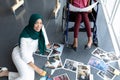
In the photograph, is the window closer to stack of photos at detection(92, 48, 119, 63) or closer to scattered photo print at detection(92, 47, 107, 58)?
stack of photos at detection(92, 48, 119, 63)

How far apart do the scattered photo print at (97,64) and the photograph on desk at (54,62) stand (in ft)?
1.35

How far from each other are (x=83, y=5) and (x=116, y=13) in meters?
0.73

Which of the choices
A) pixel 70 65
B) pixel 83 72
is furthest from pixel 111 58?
pixel 70 65

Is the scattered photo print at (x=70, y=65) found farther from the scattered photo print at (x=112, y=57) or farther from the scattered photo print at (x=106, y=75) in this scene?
the scattered photo print at (x=112, y=57)

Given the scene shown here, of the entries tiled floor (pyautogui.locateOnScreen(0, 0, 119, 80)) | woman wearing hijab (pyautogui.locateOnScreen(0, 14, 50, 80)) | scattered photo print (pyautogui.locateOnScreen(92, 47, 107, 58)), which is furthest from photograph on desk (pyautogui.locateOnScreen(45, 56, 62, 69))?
scattered photo print (pyautogui.locateOnScreen(92, 47, 107, 58))

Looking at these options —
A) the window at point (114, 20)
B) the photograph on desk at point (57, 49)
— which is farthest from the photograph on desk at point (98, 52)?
the photograph on desk at point (57, 49)

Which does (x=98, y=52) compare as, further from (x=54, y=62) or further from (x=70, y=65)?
(x=54, y=62)

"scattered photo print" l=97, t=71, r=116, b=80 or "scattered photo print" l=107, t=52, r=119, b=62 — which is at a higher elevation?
"scattered photo print" l=107, t=52, r=119, b=62

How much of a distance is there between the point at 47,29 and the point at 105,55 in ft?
3.34

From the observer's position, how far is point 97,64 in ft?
8.23

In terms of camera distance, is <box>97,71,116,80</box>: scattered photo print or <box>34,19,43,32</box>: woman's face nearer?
<box>34,19,43,32</box>: woman's face

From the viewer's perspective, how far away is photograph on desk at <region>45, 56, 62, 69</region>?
2.47m

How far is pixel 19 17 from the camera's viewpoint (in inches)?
129

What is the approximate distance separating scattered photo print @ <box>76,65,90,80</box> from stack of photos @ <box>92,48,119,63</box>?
27 centimetres
